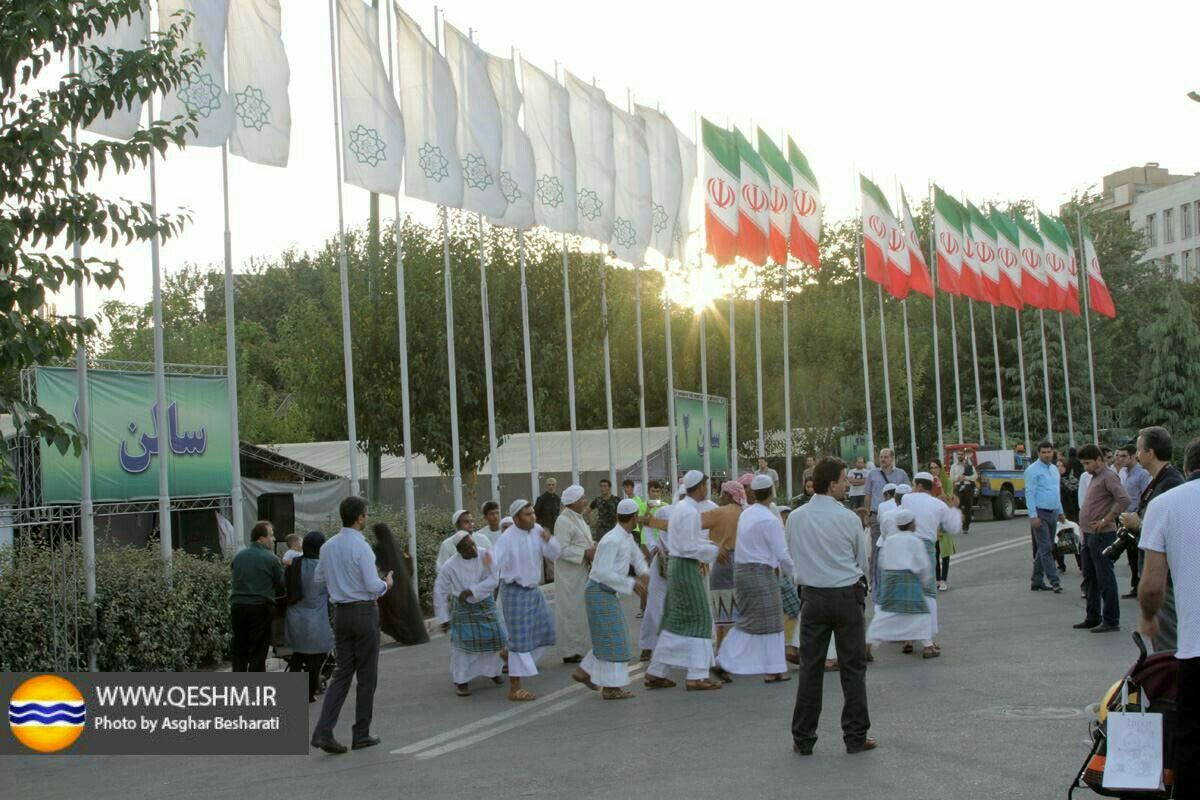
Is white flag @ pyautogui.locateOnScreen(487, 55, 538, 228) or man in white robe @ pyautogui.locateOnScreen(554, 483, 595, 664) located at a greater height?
white flag @ pyautogui.locateOnScreen(487, 55, 538, 228)

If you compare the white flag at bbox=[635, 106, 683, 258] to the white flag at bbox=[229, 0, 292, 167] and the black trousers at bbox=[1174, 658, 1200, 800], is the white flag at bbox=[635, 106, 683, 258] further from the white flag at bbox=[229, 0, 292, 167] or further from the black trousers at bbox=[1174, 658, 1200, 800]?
the black trousers at bbox=[1174, 658, 1200, 800]

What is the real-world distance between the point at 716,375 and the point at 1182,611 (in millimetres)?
46944

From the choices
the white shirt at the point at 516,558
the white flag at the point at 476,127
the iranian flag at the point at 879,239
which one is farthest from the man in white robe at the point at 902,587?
the iranian flag at the point at 879,239

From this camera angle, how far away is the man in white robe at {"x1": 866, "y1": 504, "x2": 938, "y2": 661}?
1379 centimetres

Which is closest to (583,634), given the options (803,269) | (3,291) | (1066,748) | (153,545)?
(153,545)

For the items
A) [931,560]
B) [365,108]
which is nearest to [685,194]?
[365,108]

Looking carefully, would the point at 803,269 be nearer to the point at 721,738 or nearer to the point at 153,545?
the point at 153,545

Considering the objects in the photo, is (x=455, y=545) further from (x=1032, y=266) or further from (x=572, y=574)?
(x=1032, y=266)

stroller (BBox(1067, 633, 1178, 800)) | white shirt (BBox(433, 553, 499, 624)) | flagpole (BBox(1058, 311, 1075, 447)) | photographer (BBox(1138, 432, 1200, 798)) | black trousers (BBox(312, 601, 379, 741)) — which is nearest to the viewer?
photographer (BBox(1138, 432, 1200, 798))

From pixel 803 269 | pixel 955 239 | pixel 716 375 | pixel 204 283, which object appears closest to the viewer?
pixel 955 239

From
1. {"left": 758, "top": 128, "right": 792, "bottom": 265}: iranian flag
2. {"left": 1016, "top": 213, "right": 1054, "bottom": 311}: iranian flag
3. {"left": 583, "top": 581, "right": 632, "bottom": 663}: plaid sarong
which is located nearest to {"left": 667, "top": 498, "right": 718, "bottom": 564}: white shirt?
{"left": 583, "top": 581, "right": 632, "bottom": 663}: plaid sarong

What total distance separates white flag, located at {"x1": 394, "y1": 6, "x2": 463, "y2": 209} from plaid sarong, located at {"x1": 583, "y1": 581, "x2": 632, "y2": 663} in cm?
899

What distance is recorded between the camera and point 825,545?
30.2 feet

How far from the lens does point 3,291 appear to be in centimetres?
823
